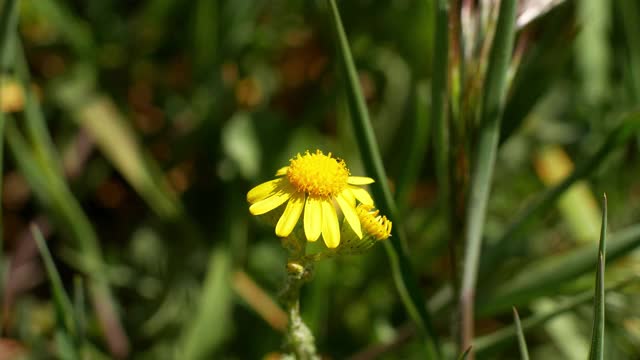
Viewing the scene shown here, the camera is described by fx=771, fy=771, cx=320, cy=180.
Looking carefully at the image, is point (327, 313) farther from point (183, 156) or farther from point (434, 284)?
point (183, 156)

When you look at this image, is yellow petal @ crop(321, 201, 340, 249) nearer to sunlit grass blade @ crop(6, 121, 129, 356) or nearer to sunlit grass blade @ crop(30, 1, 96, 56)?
sunlit grass blade @ crop(6, 121, 129, 356)

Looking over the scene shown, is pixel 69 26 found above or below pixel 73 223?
above

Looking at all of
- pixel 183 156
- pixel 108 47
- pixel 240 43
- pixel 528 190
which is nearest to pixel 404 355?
pixel 528 190

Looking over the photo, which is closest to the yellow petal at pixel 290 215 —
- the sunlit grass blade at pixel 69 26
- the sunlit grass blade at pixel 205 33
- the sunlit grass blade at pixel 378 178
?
the sunlit grass blade at pixel 378 178

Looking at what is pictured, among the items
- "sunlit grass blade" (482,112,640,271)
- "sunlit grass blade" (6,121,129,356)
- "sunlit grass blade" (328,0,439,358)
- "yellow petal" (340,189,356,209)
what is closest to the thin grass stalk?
"sunlit grass blade" (482,112,640,271)

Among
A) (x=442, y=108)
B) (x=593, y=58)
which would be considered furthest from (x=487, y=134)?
(x=593, y=58)

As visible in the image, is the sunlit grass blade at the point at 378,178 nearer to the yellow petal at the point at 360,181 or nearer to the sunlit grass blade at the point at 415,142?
the yellow petal at the point at 360,181

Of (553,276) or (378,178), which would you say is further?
(553,276)

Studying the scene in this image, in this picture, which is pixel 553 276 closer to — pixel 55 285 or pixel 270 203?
pixel 270 203
